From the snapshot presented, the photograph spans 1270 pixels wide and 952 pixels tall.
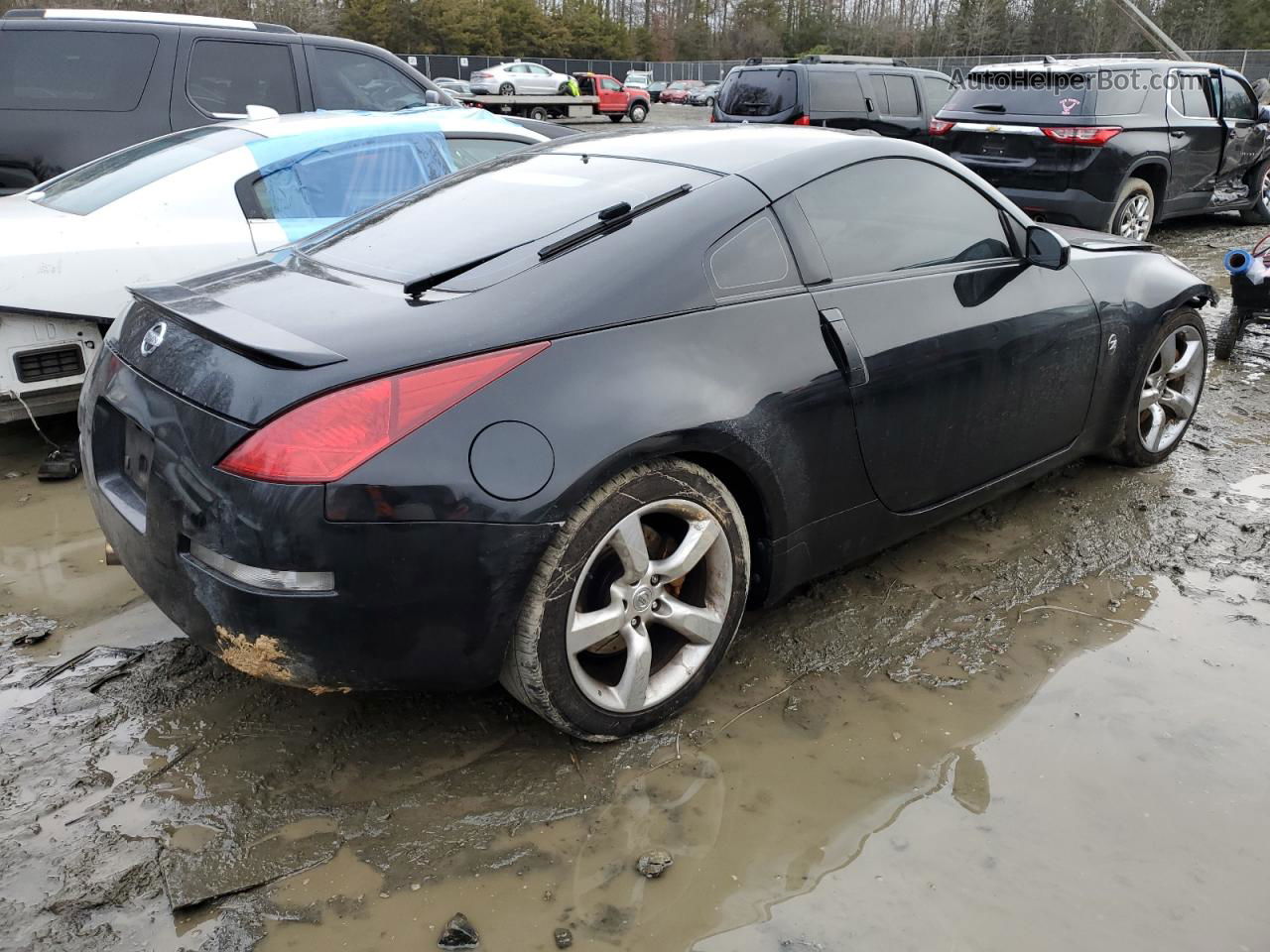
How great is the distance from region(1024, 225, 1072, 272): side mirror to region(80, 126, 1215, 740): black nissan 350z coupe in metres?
0.01

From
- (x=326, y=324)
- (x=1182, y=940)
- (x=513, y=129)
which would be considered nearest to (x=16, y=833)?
(x=326, y=324)

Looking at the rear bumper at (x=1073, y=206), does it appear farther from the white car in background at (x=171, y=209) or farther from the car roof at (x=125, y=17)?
the car roof at (x=125, y=17)

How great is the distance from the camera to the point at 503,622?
229 centimetres

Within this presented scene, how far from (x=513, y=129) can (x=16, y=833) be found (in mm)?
4556

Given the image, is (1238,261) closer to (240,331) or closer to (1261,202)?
(240,331)

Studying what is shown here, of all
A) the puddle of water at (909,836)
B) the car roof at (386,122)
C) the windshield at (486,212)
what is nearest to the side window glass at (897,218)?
the windshield at (486,212)

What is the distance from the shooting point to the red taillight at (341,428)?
2119mm

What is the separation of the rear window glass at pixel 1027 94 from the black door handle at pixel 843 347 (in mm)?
7242

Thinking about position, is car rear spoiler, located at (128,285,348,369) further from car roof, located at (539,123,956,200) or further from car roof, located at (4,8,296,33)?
car roof, located at (4,8,296,33)

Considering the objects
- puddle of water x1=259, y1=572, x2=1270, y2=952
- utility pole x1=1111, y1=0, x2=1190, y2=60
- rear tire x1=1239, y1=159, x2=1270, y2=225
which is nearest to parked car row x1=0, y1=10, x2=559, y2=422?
puddle of water x1=259, y1=572, x2=1270, y2=952

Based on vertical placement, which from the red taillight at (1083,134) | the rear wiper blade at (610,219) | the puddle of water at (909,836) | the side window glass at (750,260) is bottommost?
the puddle of water at (909,836)

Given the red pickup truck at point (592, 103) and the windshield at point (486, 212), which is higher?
the windshield at point (486, 212)

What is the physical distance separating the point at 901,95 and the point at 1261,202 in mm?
4350

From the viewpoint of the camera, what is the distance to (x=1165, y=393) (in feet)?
14.4
